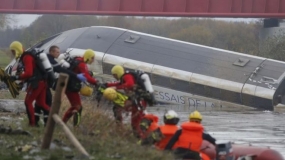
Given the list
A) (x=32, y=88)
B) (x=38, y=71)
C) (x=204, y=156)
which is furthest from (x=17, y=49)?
(x=204, y=156)

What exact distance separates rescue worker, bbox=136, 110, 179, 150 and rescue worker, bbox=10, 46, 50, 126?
2.80 m

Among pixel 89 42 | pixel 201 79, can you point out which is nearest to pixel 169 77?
pixel 201 79

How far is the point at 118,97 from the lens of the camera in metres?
13.1

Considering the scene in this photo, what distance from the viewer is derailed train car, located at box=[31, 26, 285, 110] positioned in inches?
1471

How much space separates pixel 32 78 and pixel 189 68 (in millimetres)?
25085

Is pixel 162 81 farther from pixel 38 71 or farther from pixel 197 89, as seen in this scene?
pixel 38 71

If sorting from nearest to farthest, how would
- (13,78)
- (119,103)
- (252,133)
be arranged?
(119,103) < (13,78) < (252,133)

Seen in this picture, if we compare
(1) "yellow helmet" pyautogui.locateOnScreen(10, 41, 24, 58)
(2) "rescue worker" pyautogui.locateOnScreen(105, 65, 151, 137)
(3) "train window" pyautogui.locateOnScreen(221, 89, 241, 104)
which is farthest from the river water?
(3) "train window" pyautogui.locateOnScreen(221, 89, 241, 104)

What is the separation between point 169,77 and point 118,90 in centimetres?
2532

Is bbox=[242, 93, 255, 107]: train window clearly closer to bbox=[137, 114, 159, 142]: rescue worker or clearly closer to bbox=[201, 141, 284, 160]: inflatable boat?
bbox=[137, 114, 159, 142]: rescue worker

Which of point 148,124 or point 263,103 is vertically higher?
point 148,124

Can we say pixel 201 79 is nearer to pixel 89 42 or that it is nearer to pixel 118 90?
pixel 89 42

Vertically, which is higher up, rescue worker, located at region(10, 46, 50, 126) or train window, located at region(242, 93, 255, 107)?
rescue worker, located at region(10, 46, 50, 126)

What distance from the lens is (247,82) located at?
37.3 metres
